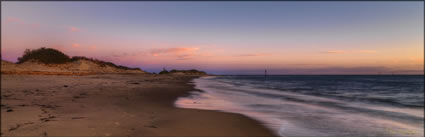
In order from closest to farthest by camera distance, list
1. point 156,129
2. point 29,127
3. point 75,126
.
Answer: point 29,127, point 75,126, point 156,129

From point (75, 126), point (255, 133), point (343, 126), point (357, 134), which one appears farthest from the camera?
point (343, 126)

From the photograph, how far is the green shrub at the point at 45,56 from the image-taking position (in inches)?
1516

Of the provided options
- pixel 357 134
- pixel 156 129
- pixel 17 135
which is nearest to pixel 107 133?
pixel 156 129

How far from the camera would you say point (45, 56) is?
137 ft

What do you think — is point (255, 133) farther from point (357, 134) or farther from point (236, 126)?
point (357, 134)

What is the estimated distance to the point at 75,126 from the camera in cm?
563

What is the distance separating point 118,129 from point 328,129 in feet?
20.7

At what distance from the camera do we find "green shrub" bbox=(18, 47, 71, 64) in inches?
1516

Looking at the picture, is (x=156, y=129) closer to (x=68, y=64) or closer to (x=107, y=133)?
(x=107, y=133)

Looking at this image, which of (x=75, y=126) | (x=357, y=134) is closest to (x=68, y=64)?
(x=75, y=126)

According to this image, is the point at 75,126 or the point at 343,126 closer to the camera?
the point at 75,126

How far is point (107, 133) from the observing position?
5.31 m

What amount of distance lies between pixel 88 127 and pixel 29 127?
1147mm

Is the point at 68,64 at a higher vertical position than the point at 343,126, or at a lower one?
higher
